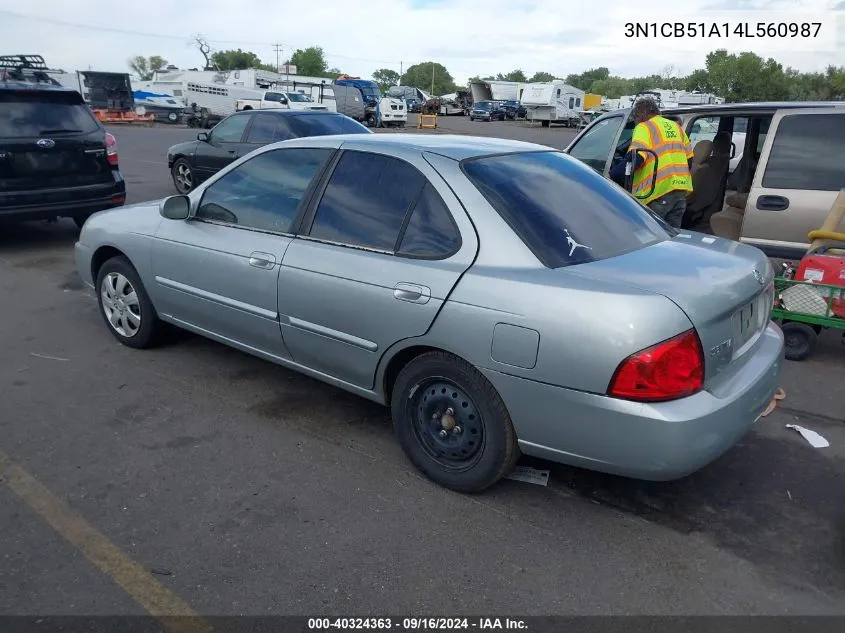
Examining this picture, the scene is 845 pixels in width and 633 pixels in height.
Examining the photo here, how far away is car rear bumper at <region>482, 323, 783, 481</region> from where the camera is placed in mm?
2650

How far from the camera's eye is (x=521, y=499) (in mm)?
3246

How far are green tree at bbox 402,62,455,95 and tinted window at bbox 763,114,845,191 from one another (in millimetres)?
116821

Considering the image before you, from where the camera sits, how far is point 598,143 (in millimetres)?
7449

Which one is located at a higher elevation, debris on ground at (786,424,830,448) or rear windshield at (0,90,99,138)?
rear windshield at (0,90,99,138)

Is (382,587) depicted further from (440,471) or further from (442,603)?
(440,471)

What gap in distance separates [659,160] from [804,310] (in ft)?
6.40

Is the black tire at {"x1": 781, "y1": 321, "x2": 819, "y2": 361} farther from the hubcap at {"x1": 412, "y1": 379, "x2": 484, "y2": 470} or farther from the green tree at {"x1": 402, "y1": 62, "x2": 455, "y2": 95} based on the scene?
the green tree at {"x1": 402, "y1": 62, "x2": 455, "y2": 95}

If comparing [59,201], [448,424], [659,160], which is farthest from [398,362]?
[59,201]

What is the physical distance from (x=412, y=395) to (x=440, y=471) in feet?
1.27

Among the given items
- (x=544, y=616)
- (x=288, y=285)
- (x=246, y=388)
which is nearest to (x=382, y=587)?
(x=544, y=616)

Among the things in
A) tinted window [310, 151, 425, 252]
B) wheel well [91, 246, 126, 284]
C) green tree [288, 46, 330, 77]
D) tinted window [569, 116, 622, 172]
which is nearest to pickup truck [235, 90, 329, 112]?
tinted window [569, 116, 622, 172]

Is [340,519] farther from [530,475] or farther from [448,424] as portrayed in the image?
[530,475]

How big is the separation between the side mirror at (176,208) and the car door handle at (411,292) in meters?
1.85

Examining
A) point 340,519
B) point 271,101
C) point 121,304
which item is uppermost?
point 271,101
